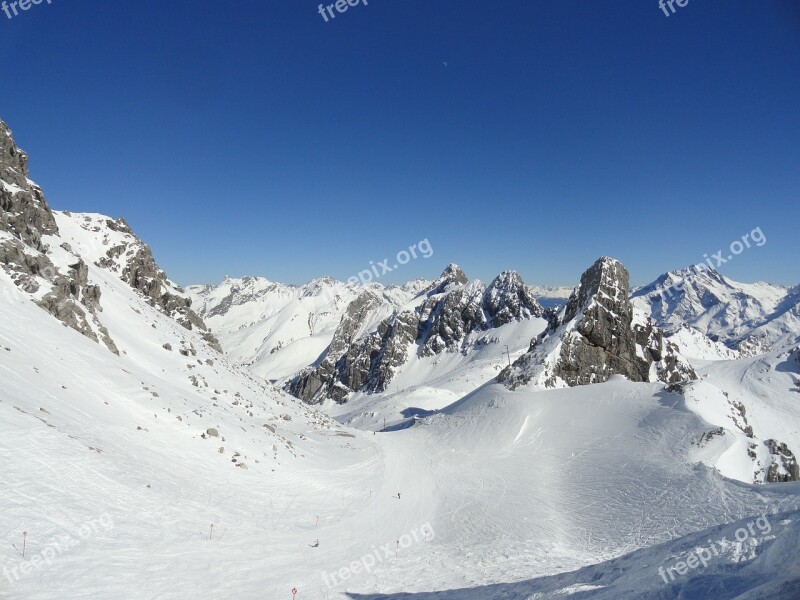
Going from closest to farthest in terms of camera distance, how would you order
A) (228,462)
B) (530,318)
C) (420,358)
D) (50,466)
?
(50,466)
(228,462)
(530,318)
(420,358)

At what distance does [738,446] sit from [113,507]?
133 feet

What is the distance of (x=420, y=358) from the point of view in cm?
15300

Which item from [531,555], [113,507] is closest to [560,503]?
[531,555]

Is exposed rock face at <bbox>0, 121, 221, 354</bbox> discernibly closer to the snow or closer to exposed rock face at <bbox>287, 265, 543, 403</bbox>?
the snow

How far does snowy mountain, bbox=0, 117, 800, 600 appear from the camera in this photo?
39.4ft

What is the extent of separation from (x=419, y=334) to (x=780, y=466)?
13222 cm

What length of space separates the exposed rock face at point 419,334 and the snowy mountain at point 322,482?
9367cm

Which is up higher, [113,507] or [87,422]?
[87,422]

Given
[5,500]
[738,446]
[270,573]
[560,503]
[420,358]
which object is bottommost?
[738,446]

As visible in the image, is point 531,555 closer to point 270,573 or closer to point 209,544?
point 270,573

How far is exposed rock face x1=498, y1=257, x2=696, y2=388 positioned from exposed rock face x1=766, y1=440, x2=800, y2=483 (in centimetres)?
2374

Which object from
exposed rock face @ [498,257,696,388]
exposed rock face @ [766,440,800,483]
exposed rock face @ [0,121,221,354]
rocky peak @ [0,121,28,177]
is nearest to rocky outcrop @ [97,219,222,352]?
exposed rock face @ [0,121,221,354]

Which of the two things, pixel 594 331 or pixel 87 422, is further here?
pixel 594 331

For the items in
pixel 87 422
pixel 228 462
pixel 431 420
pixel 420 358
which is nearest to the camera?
pixel 87 422
